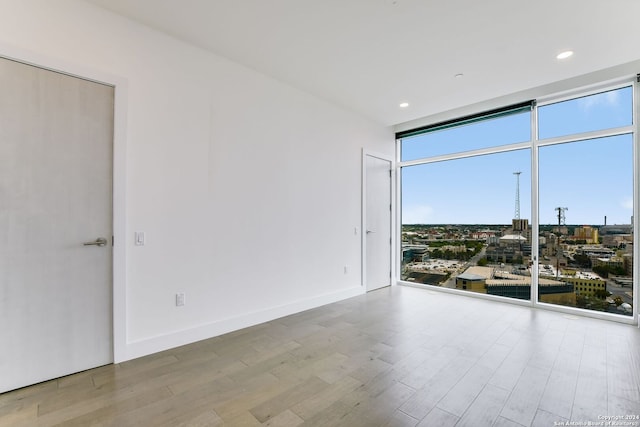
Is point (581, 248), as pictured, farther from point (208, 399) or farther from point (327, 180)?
point (208, 399)

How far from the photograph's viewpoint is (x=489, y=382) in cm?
215

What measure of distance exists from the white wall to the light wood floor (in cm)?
42

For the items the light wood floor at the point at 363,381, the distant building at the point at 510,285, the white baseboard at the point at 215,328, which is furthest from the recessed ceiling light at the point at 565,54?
the white baseboard at the point at 215,328

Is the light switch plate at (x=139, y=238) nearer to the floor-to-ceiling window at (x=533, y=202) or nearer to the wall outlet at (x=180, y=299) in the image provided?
the wall outlet at (x=180, y=299)

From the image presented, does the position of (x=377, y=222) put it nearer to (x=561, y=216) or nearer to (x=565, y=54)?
(x=561, y=216)

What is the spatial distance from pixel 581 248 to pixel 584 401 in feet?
8.51

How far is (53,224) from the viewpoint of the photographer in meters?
2.18

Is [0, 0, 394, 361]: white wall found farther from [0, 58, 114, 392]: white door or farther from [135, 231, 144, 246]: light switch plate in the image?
[0, 58, 114, 392]: white door

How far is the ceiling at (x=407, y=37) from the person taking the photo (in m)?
2.34

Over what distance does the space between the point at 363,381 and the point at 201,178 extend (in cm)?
238

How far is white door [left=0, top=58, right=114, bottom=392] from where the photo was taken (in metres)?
2.02

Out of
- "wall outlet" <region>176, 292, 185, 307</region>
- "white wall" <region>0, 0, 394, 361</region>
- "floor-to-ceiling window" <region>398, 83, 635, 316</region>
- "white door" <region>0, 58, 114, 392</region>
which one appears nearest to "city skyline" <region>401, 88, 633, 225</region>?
"floor-to-ceiling window" <region>398, 83, 635, 316</region>

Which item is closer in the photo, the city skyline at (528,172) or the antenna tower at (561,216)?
the city skyline at (528,172)

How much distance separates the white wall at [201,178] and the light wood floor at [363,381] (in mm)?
423
